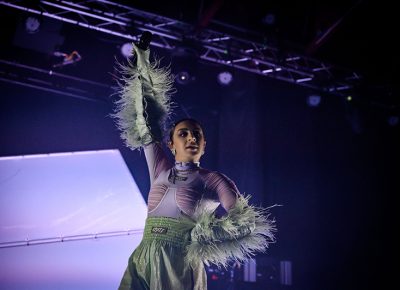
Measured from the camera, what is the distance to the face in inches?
106

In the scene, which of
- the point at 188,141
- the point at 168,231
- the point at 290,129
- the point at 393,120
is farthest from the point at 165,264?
the point at 393,120

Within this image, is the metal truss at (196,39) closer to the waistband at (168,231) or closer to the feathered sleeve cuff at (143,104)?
the feathered sleeve cuff at (143,104)

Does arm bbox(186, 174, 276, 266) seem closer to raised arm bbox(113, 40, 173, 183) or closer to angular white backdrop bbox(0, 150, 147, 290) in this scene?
raised arm bbox(113, 40, 173, 183)

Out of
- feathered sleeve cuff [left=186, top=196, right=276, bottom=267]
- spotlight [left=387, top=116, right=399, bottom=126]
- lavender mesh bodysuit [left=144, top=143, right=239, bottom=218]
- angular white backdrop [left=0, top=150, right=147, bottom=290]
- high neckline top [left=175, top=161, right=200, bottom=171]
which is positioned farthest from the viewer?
spotlight [left=387, top=116, right=399, bottom=126]

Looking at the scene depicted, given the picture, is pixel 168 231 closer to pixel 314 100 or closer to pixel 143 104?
pixel 143 104

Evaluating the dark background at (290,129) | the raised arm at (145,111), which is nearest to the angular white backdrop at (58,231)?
the dark background at (290,129)

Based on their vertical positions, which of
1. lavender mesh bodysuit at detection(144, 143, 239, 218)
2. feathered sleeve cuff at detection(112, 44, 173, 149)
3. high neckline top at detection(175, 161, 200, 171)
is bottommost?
lavender mesh bodysuit at detection(144, 143, 239, 218)

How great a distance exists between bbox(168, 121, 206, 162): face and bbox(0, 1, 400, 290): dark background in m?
3.46

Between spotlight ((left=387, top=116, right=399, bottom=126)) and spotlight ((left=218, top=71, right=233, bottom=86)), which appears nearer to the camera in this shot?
spotlight ((left=218, top=71, right=233, bottom=86))

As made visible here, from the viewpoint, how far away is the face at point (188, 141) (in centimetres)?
269

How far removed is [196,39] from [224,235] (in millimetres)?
4035

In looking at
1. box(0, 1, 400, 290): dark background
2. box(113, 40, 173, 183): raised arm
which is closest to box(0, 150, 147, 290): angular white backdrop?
box(0, 1, 400, 290): dark background

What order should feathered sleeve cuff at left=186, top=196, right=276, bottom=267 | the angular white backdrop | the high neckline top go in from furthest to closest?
the angular white backdrop, the high neckline top, feathered sleeve cuff at left=186, top=196, right=276, bottom=267

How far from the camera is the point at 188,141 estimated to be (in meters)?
2.70
